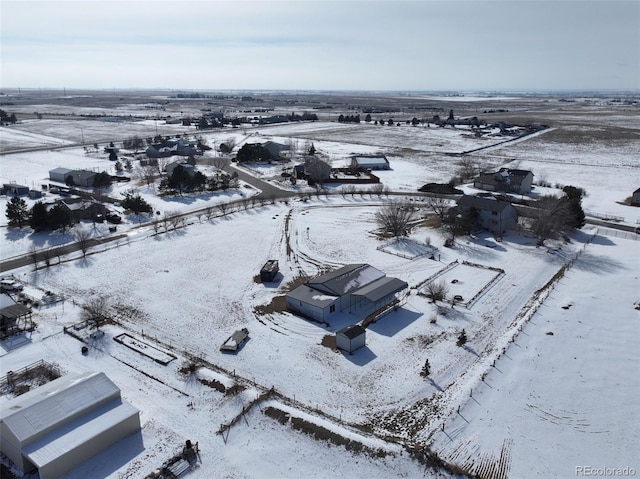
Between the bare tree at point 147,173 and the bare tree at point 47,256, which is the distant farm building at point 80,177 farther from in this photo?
the bare tree at point 47,256

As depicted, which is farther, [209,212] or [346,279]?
[209,212]

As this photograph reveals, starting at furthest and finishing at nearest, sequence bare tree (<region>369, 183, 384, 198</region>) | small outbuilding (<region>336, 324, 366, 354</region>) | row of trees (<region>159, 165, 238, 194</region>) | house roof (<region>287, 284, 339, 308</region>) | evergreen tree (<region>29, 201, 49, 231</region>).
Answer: bare tree (<region>369, 183, 384, 198</region>) → row of trees (<region>159, 165, 238, 194</region>) → evergreen tree (<region>29, 201, 49, 231</region>) → house roof (<region>287, 284, 339, 308</region>) → small outbuilding (<region>336, 324, 366, 354</region>)

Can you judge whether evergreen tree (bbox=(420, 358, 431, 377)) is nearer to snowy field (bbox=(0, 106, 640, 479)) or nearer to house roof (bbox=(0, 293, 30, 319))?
snowy field (bbox=(0, 106, 640, 479))

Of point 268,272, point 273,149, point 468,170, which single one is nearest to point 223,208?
point 268,272

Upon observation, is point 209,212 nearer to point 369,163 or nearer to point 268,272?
point 268,272

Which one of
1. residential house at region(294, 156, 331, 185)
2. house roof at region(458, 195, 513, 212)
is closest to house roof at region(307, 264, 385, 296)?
house roof at region(458, 195, 513, 212)

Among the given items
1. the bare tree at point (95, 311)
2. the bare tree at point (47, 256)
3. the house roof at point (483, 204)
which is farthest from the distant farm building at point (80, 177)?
the house roof at point (483, 204)
